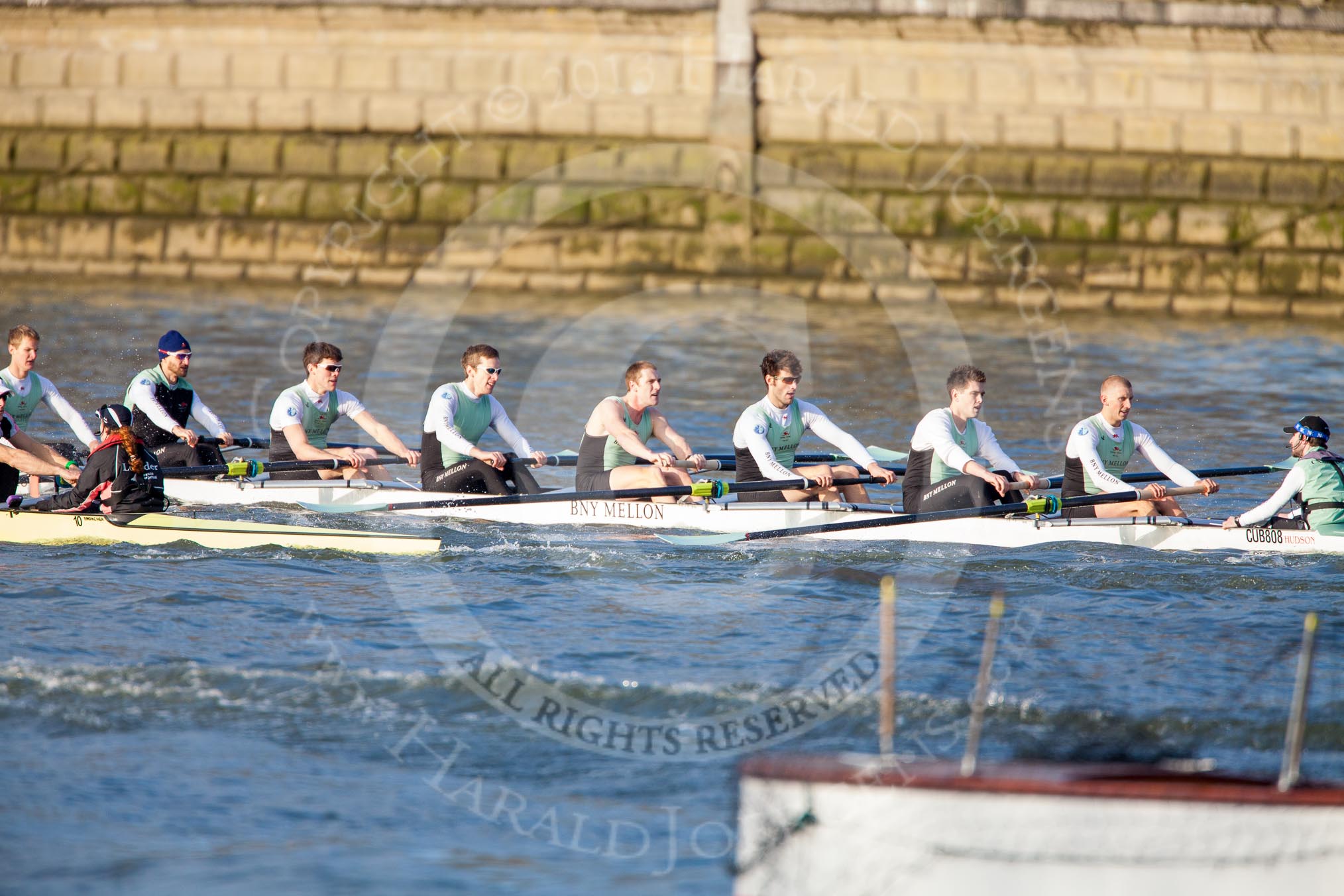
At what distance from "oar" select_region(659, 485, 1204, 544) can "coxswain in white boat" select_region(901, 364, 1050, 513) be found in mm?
182

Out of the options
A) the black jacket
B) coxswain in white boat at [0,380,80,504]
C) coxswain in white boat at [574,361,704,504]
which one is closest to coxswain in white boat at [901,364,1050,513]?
coxswain in white boat at [574,361,704,504]

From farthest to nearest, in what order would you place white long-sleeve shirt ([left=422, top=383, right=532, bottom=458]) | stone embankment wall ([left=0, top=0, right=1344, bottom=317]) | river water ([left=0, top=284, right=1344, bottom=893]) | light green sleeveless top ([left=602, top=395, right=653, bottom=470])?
stone embankment wall ([left=0, top=0, right=1344, bottom=317]) → white long-sleeve shirt ([left=422, top=383, right=532, bottom=458]) → light green sleeveless top ([left=602, top=395, right=653, bottom=470]) → river water ([left=0, top=284, right=1344, bottom=893])

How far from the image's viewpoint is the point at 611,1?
24.0 metres

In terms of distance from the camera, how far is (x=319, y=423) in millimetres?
12711

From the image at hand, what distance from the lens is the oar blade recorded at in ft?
35.0

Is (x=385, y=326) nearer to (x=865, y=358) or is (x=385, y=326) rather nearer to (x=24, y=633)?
(x=865, y=358)

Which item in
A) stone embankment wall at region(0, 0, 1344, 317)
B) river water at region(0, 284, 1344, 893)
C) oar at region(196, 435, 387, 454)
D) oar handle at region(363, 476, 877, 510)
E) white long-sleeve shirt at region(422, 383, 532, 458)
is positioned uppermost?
stone embankment wall at region(0, 0, 1344, 317)

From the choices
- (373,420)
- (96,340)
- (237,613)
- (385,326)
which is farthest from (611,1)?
(237,613)

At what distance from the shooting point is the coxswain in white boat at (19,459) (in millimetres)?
11273

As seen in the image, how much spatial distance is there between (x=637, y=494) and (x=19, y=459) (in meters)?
4.79

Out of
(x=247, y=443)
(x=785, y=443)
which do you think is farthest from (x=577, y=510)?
(x=247, y=443)

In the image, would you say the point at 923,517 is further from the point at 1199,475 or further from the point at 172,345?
the point at 172,345

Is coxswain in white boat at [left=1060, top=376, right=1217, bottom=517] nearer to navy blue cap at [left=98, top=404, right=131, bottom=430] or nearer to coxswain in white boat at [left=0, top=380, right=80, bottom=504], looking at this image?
navy blue cap at [left=98, top=404, right=131, bottom=430]

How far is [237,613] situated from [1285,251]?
1890 centimetres
